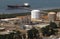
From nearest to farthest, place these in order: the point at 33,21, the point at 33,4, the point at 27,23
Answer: the point at 27,23
the point at 33,21
the point at 33,4

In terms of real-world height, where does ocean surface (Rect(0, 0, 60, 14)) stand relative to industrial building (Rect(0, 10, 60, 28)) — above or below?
above

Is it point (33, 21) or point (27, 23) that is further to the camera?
point (33, 21)

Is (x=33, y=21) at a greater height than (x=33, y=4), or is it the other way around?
(x=33, y=4)

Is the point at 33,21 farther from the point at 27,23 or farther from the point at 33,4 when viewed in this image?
the point at 33,4

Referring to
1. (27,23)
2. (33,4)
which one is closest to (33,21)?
(27,23)

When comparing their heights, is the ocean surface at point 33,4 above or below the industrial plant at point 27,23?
above

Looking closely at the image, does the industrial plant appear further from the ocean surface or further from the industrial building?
the ocean surface

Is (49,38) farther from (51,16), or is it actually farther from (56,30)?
(51,16)

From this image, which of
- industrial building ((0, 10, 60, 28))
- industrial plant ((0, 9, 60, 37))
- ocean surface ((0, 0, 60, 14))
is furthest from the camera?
ocean surface ((0, 0, 60, 14))

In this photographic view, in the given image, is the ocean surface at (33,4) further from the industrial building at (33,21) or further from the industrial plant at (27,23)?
the industrial plant at (27,23)

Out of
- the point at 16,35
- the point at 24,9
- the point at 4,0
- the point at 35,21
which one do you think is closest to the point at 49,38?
the point at 16,35

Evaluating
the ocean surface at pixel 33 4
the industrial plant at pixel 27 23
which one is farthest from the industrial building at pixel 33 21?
the ocean surface at pixel 33 4

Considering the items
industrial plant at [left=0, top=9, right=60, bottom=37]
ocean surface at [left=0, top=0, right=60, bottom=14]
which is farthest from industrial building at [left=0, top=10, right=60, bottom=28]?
ocean surface at [left=0, top=0, right=60, bottom=14]
